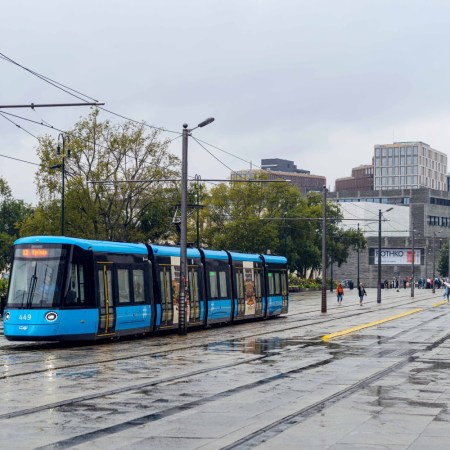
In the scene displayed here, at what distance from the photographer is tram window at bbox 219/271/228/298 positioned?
3841 centimetres

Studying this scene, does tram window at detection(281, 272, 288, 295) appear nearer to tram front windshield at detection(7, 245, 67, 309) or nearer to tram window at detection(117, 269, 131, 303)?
tram window at detection(117, 269, 131, 303)

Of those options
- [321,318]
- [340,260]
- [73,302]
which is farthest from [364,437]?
[340,260]

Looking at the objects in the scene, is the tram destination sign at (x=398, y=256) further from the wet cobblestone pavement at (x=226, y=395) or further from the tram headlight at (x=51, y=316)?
the tram headlight at (x=51, y=316)

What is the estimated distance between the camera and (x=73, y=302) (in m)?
26.7

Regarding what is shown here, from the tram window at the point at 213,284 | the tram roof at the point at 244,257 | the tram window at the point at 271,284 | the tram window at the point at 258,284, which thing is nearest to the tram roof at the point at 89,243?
the tram window at the point at 213,284

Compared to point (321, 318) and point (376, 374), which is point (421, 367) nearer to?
point (376, 374)

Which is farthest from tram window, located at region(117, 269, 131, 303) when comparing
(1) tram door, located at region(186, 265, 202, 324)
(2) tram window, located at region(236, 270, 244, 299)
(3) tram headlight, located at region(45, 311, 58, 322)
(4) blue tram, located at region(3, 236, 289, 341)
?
(2) tram window, located at region(236, 270, 244, 299)

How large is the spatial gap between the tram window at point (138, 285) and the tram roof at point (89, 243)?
0.65 metres

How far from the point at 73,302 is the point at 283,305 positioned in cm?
2246

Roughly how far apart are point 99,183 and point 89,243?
114 feet

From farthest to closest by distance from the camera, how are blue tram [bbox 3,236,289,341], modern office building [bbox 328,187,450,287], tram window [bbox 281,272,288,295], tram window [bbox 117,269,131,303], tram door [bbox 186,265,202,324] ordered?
modern office building [bbox 328,187,450,287] → tram window [bbox 281,272,288,295] → tram door [bbox 186,265,202,324] → tram window [bbox 117,269,131,303] → blue tram [bbox 3,236,289,341]

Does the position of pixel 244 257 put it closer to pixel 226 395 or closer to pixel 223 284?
pixel 223 284

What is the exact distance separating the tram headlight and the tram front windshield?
212 mm

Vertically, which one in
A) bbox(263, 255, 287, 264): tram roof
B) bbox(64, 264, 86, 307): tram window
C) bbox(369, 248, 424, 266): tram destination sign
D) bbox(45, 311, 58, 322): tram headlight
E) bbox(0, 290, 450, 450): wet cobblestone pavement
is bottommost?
bbox(0, 290, 450, 450): wet cobblestone pavement
